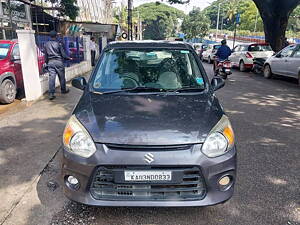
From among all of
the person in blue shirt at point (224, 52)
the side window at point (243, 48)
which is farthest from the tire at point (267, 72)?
the side window at point (243, 48)

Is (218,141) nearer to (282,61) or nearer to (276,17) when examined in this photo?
(282,61)

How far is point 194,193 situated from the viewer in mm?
2529

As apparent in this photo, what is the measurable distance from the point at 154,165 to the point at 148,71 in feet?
5.68

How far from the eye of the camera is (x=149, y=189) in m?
2.50

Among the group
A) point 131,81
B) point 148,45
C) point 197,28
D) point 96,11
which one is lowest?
point 131,81

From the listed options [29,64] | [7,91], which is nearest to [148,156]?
[29,64]

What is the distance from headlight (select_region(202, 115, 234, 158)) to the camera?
2.51m

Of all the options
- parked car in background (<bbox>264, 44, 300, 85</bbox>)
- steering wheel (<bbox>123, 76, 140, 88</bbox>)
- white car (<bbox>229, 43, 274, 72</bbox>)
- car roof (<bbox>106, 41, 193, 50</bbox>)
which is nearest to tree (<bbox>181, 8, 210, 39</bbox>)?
white car (<bbox>229, 43, 274, 72</bbox>)

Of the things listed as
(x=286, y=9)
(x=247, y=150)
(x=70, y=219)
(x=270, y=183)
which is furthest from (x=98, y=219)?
(x=286, y=9)

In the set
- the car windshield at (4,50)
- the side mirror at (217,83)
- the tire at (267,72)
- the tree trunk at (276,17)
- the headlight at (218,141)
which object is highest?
the tree trunk at (276,17)

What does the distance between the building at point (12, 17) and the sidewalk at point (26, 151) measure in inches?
432

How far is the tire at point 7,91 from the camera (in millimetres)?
7281

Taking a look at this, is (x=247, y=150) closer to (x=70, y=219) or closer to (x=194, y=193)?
(x=194, y=193)

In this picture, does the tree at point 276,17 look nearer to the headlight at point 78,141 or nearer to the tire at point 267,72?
the tire at point 267,72
